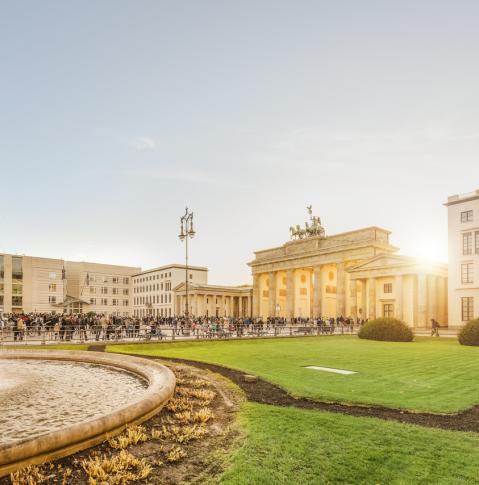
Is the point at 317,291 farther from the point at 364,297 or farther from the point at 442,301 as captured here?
the point at 442,301

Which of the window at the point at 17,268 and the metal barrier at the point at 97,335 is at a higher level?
the window at the point at 17,268

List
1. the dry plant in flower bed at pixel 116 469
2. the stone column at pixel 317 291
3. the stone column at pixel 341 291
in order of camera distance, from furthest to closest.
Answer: the stone column at pixel 317 291, the stone column at pixel 341 291, the dry plant in flower bed at pixel 116 469

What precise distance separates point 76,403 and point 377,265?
2055 inches

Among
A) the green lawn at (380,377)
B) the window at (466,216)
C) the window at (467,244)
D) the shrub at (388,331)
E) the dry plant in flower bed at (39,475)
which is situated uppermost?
the window at (466,216)

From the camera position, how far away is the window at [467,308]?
45.0m

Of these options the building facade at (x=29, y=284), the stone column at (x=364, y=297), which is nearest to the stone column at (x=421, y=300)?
the stone column at (x=364, y=297)

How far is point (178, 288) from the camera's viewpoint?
100812mm

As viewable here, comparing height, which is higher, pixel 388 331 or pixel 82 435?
pixel 82 435

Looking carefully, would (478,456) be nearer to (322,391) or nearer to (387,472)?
(387,472)

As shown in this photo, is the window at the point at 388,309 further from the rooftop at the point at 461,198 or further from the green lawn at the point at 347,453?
the green lawn at the point at 347,453

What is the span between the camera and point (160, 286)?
12112cm

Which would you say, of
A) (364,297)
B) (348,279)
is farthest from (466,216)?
(348,279)

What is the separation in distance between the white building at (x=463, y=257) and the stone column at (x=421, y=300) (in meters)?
3.54

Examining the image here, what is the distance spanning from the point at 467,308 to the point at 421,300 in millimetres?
5837
